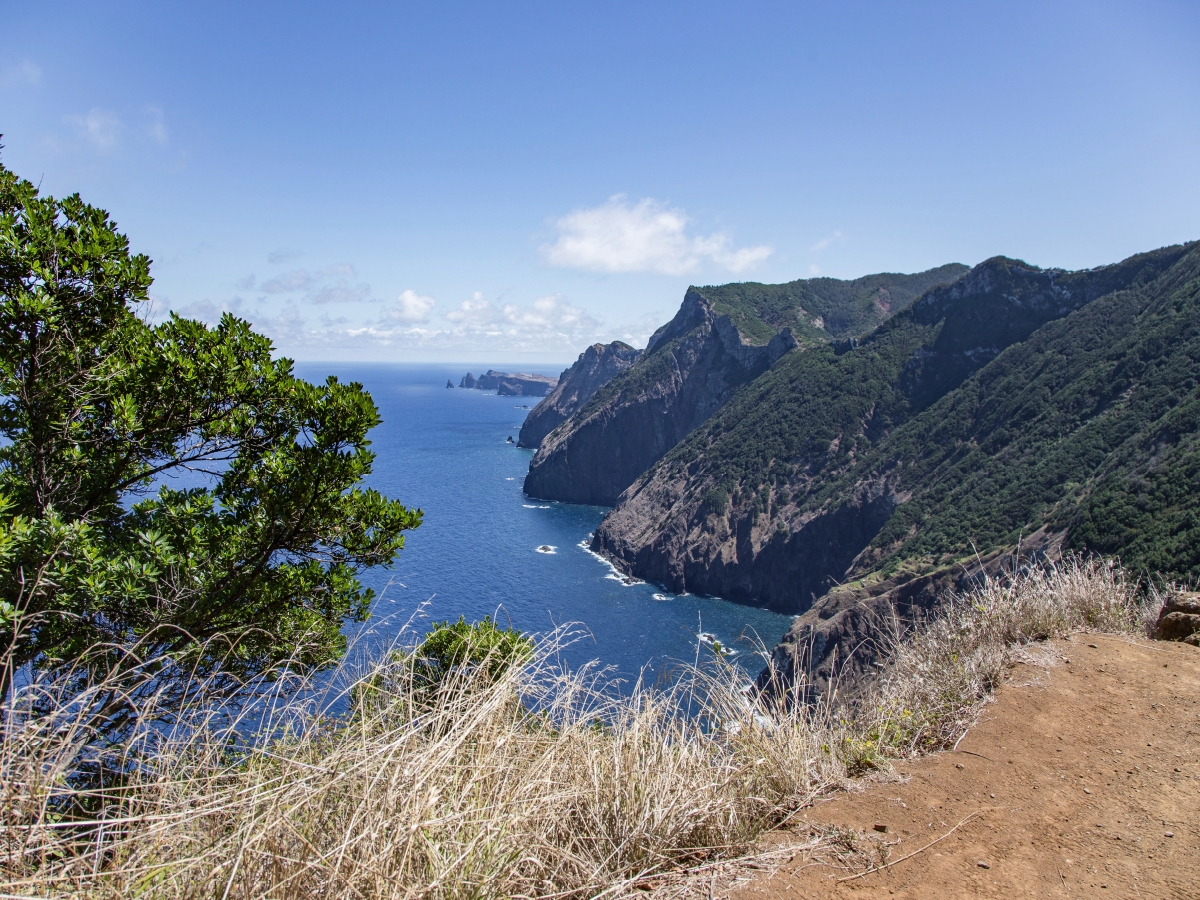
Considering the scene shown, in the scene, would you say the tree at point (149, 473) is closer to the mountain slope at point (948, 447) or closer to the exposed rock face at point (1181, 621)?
the exposed rock face at point (1181, 621)

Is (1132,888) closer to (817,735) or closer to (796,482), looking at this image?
(817,735)

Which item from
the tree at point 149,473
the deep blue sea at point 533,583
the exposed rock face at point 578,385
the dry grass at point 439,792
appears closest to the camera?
the dry grass at point 439,792

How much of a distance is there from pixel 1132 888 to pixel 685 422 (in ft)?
408

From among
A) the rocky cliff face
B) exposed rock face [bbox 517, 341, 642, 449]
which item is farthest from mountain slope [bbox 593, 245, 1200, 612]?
exposed rock face [bbox 517, 341, 642, 449]

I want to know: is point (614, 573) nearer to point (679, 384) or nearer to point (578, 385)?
point (679, 384)

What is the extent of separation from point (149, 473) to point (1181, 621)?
1429 centimetres

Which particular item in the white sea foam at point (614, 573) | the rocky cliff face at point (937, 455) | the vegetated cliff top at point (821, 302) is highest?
the vegetated cliff top at point (821, 302)

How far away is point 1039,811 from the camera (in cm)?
463

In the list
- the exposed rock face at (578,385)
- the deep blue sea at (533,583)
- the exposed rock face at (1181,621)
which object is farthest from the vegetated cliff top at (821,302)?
the exposed rock face at (1181,621)

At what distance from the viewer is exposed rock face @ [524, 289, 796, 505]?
123m

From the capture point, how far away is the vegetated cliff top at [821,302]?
434 ft

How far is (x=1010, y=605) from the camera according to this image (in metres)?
8.66

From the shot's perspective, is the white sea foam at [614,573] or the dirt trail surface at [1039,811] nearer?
the dirt trail surface at [1039,811]

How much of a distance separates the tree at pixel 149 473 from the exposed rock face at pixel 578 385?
162297 mm
